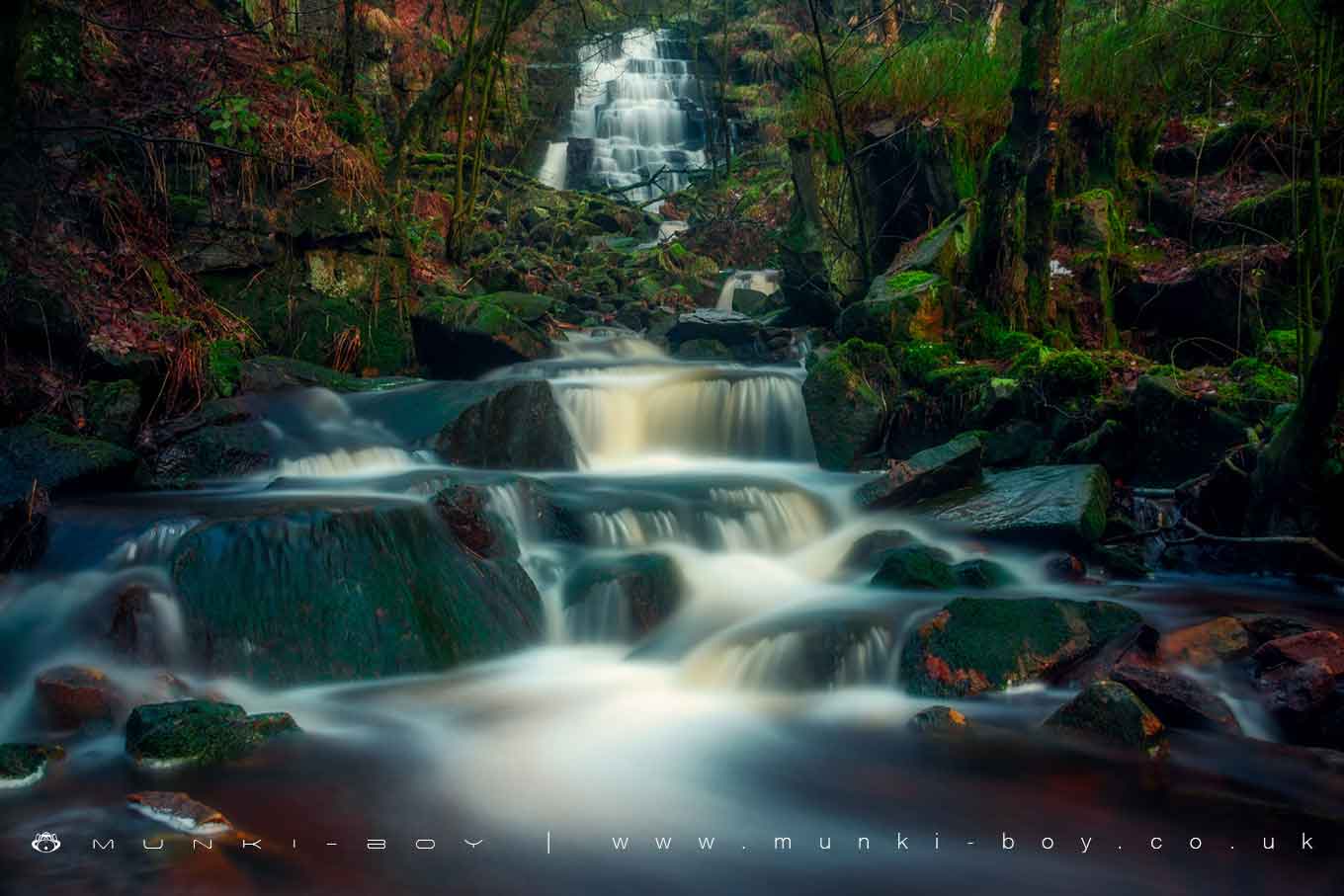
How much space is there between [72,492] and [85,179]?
3.61 m

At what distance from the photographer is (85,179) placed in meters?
8.40

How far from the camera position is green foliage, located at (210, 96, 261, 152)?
928 cm

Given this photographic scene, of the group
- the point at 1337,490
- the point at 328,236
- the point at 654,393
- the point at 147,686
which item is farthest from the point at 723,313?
the point at 147,686

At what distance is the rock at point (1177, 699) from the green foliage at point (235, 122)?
8.60 meters

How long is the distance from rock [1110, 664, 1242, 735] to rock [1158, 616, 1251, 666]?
322mm

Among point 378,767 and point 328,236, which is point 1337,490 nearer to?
point 378,767

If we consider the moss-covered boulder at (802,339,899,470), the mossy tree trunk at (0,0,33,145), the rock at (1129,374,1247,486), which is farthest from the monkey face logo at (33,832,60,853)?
the rock at (1129,374,1247,486)

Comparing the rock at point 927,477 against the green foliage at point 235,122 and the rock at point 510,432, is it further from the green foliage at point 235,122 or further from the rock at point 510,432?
the green foliage at point 235,122

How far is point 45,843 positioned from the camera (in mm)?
3230

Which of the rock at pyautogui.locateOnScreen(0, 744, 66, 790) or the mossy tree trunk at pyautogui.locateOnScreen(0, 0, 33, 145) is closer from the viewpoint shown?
the rock at pyautogui.locateOnScreen(0, 744, 66, 790)

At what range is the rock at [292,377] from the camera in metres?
8.23

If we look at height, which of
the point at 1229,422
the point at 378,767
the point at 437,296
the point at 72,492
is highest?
the point at 437,296

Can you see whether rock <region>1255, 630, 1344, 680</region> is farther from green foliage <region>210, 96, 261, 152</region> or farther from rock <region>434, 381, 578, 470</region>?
green foliage <region>210, 96, 261, 152</region>

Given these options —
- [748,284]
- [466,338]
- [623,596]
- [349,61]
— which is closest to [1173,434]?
[623,596]
